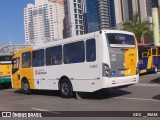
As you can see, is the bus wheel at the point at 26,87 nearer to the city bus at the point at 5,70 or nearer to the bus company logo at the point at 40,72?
the bus company logo at the point at 40,72

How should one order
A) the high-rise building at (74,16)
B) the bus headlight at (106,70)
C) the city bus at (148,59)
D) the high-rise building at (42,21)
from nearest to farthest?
the bus headlight at (106,70)
the city bus at (148,59)
the high-rise building at (74,16)
the high-rise building at (42,21)

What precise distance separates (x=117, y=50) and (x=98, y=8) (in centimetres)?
10712

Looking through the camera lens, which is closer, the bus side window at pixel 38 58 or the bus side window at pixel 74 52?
the bus side window at pixel 74 52

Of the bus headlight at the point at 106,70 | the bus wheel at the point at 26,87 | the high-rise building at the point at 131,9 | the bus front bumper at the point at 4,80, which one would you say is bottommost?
the bus wheel at the point at 26,87

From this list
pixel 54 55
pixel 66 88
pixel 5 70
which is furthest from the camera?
pixel 5 70

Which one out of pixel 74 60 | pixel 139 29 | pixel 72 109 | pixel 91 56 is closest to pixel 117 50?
pixel 91 56

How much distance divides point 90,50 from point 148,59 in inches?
538

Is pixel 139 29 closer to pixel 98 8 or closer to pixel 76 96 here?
pixel 76 96

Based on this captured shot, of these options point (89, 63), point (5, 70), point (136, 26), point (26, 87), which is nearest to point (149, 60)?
point (5, 70)

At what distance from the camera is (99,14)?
12012cm

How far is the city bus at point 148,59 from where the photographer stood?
1018 inches

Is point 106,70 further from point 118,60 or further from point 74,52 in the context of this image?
point 74,52

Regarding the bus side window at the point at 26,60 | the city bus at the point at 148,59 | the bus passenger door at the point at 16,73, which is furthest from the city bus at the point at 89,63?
the city bus at the point at 148,59

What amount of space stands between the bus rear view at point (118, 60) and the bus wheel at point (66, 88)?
2.32 m
